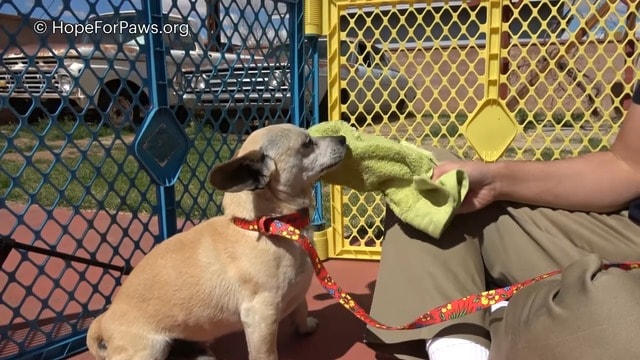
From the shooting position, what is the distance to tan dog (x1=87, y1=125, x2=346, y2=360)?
2.03m

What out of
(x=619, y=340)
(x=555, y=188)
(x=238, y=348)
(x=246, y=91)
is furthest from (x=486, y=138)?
(x=619, y=340)

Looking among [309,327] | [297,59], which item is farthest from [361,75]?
[309,327]

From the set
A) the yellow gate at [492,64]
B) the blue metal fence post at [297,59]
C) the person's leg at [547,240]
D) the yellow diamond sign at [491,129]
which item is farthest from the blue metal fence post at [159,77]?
the yellow diamond sign at [491,129]

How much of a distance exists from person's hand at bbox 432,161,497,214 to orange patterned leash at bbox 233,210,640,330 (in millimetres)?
327

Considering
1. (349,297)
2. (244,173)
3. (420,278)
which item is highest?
(244,173)

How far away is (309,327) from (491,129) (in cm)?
157

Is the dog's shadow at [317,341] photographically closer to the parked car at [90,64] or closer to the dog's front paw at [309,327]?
the dog's front paw at [309,327]

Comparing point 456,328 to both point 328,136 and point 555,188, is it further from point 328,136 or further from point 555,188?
point 328,136

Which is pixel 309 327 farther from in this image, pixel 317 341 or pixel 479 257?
pixel 479 257

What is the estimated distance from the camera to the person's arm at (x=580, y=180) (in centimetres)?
194

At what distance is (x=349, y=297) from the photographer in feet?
6.75

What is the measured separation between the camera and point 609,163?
6.49 feet

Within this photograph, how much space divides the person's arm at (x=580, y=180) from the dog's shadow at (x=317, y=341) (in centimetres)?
104

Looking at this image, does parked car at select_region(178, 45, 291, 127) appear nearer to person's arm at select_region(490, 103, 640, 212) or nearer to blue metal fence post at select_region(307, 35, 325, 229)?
blue metal fence post at select_region(307, 35, 325, 229)
